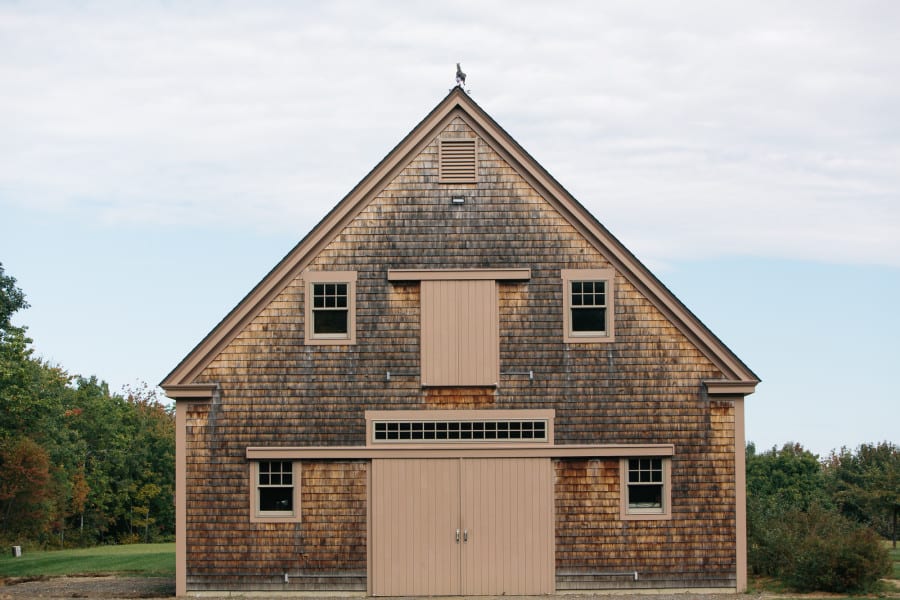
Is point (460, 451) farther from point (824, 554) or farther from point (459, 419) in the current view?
point (824, 554)

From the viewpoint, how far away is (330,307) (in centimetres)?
2361

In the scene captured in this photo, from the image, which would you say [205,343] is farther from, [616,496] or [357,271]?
[616,496]

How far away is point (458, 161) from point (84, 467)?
44.2m

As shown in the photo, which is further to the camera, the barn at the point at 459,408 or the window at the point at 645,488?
the window at the point at 645,488

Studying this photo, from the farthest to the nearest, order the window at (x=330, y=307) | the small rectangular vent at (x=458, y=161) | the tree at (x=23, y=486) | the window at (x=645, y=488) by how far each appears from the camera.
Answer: the tree at (x=23, y=486)
the small rectangular vent at (x=458, y=161)
the window at (x=330, y=307)
the window at (x=645, y=488)

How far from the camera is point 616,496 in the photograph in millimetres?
23219

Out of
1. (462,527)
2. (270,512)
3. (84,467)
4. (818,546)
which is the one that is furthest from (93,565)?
(84,467)

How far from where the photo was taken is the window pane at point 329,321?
931 inches

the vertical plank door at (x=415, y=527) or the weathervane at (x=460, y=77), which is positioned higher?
the weathervane at (x=460, y=77)

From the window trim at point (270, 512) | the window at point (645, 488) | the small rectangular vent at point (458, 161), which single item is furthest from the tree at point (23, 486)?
the window at point (645, 488)

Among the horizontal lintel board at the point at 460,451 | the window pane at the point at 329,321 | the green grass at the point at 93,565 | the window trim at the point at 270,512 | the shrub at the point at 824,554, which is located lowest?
the green grass at the point at 93,565

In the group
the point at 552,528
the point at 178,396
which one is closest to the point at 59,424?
the point at 178,396

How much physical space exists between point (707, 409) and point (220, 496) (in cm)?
1047

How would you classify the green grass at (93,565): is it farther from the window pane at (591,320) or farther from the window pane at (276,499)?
the window pane at (591,320)
